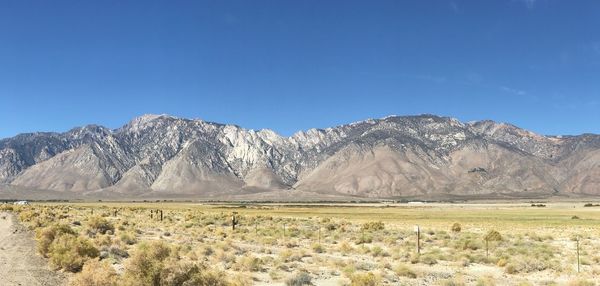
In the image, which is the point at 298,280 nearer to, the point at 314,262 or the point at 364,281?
the point at 364,281

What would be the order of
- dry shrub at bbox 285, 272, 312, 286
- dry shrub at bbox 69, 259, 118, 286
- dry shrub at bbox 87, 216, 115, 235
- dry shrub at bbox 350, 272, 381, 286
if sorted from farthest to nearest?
dry shrub at bbox 87, 216, 115, 235 → dry shrub at bbox 285, 272, 312, 286 → dry shrub at bbox 350, 272, 381, 286 → dry shrub at bbox 69, 259, 118, 286

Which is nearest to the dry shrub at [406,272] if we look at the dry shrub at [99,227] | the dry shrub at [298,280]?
the dry shrub at [298,280]

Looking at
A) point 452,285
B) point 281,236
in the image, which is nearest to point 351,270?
point 452,285

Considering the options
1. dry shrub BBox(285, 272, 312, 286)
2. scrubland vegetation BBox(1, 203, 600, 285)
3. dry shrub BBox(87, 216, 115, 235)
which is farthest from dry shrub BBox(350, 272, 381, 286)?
dry shrub BBox(87, 216, 115, 235)

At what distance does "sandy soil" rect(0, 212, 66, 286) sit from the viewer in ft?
65.3

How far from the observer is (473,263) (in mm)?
27984

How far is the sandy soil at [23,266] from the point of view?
19.9m

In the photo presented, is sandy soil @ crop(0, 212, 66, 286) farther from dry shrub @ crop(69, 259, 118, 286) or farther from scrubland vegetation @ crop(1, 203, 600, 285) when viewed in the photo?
dry shrub @ crop(69, 259, 118, 286)

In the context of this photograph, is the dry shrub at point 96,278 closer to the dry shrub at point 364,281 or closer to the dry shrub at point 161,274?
the dry shrub at point 161,274

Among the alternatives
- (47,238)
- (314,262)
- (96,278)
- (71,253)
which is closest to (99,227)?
(47,238)

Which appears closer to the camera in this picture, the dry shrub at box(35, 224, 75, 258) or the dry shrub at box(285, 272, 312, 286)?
the dry shrub at box(285, 272, 312, 286)

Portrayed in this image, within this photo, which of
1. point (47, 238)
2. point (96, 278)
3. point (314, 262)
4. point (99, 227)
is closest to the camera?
point (96, 278)

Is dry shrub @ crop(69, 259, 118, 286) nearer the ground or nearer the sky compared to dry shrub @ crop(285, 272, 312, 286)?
nearer the sky

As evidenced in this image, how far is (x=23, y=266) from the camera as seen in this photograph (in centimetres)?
2303
